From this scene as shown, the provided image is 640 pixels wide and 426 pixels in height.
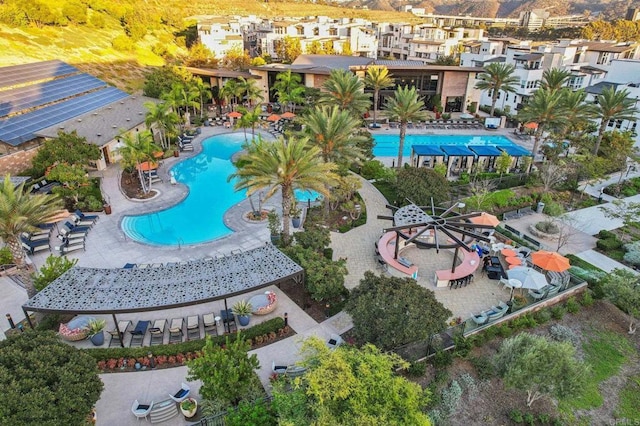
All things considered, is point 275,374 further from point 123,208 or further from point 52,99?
point 52,99

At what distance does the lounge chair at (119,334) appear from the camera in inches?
705

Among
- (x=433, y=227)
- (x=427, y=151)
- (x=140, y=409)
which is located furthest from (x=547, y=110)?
(x=140, y=409)

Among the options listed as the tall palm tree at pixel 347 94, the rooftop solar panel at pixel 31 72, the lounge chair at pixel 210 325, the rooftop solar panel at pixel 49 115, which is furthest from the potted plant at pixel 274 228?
the rooftop solar panel at pixel 31 72

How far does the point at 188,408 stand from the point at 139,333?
5140 millimetres

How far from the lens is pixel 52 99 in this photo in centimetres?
4259

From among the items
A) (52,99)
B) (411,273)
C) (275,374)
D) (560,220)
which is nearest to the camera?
(275,374)

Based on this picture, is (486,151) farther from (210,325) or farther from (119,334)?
(119,334)

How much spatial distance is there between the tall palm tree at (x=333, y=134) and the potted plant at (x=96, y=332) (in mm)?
15442

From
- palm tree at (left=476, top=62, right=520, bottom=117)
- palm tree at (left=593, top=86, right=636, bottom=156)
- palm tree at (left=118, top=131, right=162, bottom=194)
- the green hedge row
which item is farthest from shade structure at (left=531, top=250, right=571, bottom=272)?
palm tree at (left=476, top=62, right=520, bottom=117)

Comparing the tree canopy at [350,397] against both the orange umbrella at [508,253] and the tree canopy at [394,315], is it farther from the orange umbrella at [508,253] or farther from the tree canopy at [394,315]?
the orange umbrella at [508,253]

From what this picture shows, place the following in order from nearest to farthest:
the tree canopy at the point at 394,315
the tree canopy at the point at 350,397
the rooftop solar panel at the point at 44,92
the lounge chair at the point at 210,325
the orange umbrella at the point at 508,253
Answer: the tree canopy at the point at 350,397, the tree canopy at the point at 394,315, the lounge chair at the point at 210,325, the orange umbrella at the point at 508,253, the rooftop solar panel at the point at 44,92

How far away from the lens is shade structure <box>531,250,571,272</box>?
21.9m

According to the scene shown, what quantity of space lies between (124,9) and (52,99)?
5614cm

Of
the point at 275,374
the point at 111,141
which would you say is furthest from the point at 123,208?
the point at 275,374
